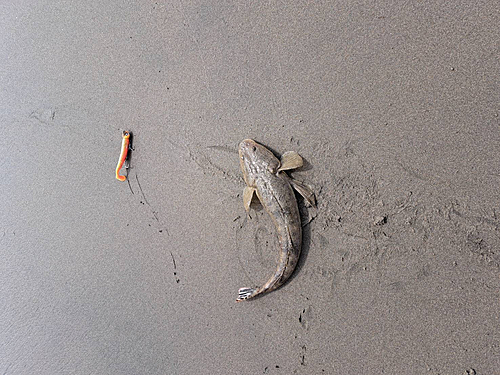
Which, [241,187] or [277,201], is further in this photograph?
[241,187]

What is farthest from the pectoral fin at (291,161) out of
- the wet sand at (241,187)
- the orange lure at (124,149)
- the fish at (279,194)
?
the orange lure at (124,149)

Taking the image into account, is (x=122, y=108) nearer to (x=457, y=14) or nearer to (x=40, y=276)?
(x=40, y=276)

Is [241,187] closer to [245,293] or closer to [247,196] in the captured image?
[247,196]

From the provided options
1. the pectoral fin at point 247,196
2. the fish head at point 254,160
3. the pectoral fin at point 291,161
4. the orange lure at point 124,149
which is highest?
the orange lure at point 124,149

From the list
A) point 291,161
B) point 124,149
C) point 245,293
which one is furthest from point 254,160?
point 124,149

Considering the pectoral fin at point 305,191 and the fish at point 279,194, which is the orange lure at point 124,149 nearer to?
the fish at point 279,194

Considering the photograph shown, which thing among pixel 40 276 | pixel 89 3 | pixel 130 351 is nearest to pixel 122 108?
pixel 89 3

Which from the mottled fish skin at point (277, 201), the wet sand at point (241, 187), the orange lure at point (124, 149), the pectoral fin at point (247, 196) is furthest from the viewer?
the orange lure at point (124, 149)
